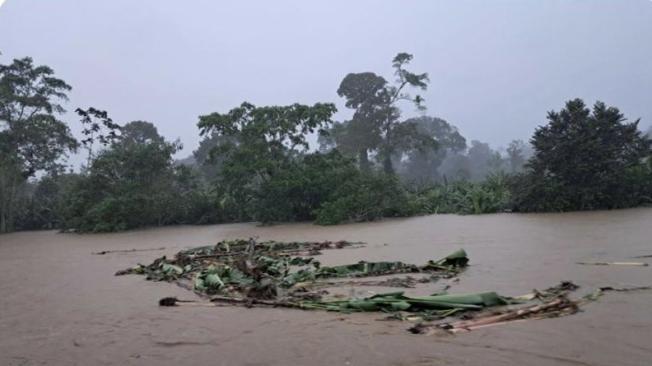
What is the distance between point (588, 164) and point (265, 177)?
10653 millimetres

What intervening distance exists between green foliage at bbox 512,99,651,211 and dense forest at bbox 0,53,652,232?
0.10ft

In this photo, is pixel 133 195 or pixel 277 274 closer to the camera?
pixel 277 274

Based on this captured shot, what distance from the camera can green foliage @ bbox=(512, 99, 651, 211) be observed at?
16547mm

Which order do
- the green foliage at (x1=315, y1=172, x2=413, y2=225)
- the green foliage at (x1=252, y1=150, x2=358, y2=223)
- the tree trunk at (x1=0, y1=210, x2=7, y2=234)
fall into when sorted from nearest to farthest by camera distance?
the green foliage at (x1=315, y1=172, x2=413, y2=225), the green foliage at (x1=252, y1=150, x2=358, y2=223), the tree trunk at (x1=0, y1=210, x2=7, y2=234)

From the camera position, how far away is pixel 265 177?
770 inches

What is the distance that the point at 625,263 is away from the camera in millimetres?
6004

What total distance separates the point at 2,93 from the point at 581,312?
2267 centimetres

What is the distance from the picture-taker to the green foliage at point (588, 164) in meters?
16.5

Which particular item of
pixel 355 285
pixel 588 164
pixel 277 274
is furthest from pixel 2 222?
pixel 588 164

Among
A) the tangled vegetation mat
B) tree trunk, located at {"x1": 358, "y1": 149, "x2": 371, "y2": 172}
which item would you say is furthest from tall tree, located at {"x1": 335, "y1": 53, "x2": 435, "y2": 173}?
the tangled vegetation mat

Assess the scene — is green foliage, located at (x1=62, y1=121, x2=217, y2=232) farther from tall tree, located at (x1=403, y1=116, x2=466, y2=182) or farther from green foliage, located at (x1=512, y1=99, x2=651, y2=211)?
tall tree, located at (x1=403, y1=116, x2=466, y2=182)

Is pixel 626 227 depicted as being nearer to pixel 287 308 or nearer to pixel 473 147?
pixel 287 308

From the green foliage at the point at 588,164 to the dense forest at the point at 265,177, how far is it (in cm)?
3

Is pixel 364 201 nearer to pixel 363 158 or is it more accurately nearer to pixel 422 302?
pixel 422 302
